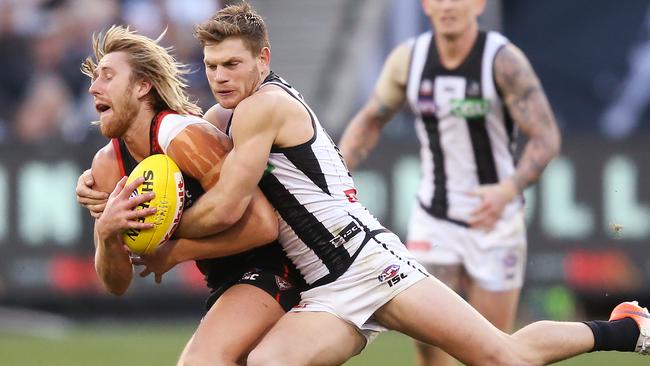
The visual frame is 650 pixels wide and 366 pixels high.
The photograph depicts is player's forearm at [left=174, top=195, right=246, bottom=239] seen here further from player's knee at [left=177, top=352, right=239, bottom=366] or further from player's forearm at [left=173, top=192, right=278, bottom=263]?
player's knee at [left=177, top=352, right=239, bottom=366]

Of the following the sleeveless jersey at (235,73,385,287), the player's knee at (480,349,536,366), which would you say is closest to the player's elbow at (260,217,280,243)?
the sleeveless jersey at (235,73,385,287)

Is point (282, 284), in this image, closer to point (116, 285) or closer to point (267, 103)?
point (116, 285)

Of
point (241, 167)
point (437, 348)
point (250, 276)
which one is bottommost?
point (437, 348)

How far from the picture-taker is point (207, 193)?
6344 mm

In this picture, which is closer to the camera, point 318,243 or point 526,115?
point 318,243

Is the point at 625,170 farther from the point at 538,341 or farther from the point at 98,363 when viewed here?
the point at 538,341

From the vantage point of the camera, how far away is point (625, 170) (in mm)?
12602

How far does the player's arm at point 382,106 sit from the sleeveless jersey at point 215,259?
1986mm

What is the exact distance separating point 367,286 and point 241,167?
89cm

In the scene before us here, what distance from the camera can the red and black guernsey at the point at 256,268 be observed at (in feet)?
22.1

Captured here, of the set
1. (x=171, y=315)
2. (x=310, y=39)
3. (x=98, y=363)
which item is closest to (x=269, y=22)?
(x=310, y=39)

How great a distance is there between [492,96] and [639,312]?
6.53 ft

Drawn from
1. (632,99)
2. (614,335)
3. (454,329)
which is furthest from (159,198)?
(632,99)

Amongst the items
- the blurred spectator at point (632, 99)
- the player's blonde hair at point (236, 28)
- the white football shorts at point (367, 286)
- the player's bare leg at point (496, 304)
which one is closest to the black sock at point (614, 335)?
the white football shorts at point (367, 286)
